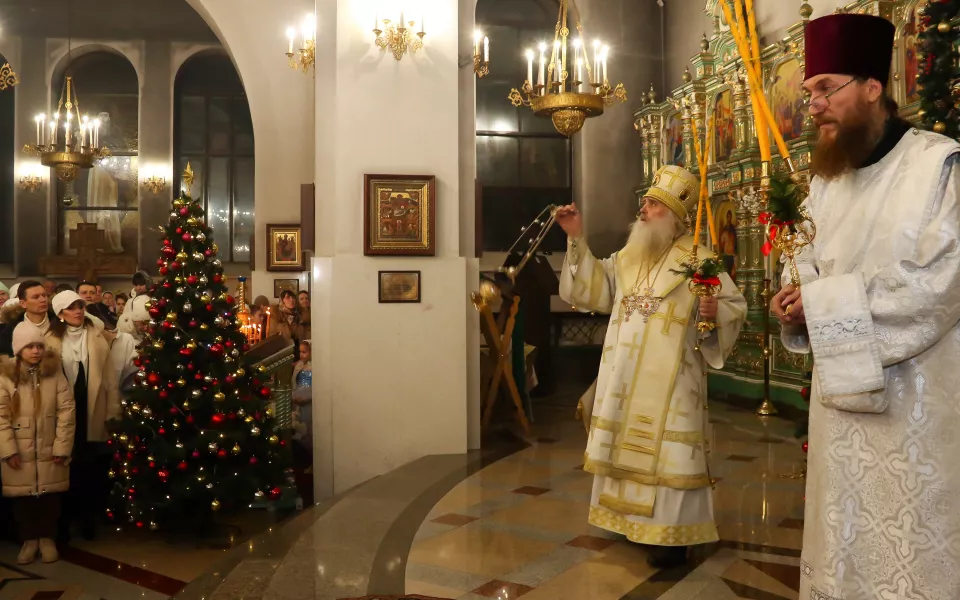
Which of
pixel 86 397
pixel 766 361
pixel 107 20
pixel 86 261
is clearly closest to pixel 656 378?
pixel 86 397

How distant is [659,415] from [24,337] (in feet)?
13.7

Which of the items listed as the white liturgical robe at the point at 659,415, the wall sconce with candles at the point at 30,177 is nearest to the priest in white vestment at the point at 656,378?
the white liturgical robe at the point at 659,415

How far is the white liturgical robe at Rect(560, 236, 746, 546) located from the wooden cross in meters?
14.6

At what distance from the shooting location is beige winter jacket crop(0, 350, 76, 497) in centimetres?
556

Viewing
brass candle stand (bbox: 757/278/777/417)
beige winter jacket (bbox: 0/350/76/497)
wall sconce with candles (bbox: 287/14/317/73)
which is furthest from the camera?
brass candle stand (bbox: 757/278/777/417)

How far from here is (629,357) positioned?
4.56 metres

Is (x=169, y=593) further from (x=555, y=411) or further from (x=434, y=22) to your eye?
(x=555, y=411)

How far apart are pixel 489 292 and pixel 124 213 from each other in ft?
44.4

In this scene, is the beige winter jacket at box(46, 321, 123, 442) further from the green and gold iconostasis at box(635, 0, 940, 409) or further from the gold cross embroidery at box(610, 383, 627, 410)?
the green and gold iconostasis at box(635, 0, 940, 409)

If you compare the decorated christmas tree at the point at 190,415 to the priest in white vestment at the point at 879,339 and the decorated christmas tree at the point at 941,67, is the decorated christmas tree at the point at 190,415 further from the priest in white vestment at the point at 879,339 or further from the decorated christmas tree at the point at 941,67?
the decorated christmas tree at the point at 941,67

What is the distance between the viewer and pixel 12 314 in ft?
20.8

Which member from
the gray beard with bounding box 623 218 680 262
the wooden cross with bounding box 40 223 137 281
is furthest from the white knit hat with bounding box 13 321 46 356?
the wooden cross with bounding box 40 223 137 281

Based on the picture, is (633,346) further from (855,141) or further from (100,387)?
(100,387)

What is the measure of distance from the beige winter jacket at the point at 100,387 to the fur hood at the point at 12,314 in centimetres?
49
